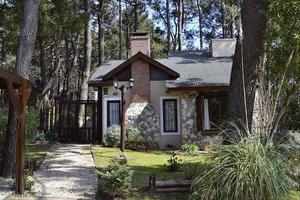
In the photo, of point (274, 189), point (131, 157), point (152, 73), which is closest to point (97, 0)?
point (152, 73)

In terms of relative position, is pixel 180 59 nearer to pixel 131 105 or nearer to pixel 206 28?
pixel 131 105

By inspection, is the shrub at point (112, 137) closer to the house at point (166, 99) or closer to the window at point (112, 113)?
the house at point (166, 99)

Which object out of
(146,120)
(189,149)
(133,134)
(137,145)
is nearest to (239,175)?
(189,149)

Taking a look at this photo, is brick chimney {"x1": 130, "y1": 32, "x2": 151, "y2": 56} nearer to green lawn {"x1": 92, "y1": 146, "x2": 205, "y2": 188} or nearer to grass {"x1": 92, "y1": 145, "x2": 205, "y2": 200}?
grass {"x1": 92, "y1": 145, "x2": 205, "y2": 200}

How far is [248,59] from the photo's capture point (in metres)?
8.78

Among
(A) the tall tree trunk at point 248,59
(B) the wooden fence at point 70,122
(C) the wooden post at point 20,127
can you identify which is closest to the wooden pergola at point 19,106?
(C) the wooden post at point 20,127

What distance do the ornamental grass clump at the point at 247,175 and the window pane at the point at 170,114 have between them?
11.8 meters

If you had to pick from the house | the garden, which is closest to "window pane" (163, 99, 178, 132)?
the house

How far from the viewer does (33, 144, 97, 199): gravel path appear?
8547mm

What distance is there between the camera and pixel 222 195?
6.55 meters

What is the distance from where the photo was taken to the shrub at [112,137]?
1780 cm

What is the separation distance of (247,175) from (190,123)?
11.6 metres

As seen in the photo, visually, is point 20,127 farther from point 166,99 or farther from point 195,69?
point 195,69

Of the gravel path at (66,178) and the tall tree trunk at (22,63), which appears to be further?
the tall tree trunk at (22,63)
